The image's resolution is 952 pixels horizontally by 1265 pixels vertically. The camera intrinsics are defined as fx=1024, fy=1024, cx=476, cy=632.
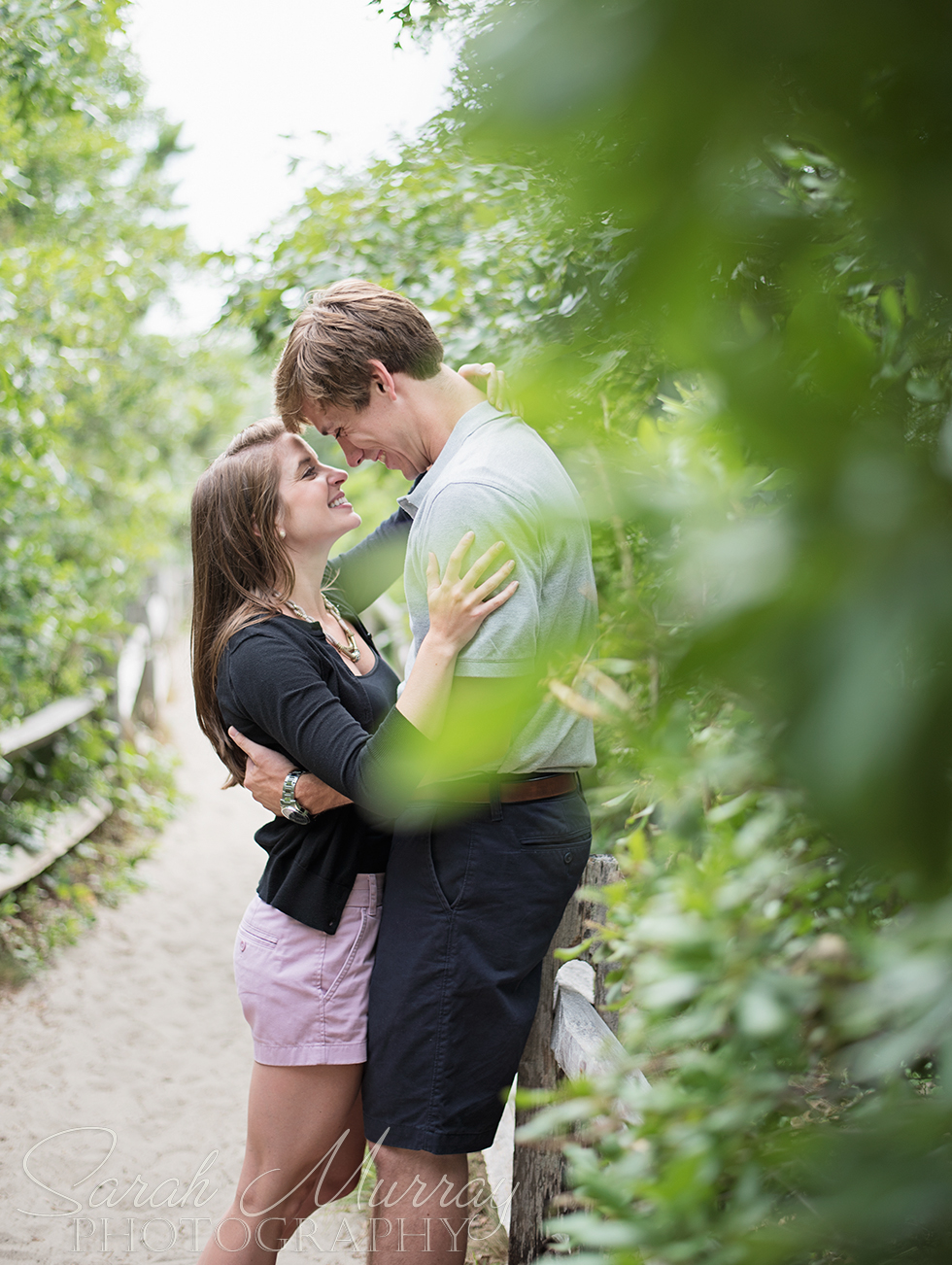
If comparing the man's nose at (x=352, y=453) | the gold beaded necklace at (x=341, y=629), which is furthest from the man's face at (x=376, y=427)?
the gold beaded necklace at (x=341, y=629)

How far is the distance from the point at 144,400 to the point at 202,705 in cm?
875

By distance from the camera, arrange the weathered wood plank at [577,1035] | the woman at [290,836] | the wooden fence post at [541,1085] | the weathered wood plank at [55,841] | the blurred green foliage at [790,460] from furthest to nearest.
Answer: the weathered wood plank at [55,841], the wooden fence post at [541,1085], the woman at [290,836], the weathered wood plank at [577,1035], the blurred green foliage at [790,460]

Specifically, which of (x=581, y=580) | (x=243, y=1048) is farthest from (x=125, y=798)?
(x=581, y=580)

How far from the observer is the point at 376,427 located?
199cm

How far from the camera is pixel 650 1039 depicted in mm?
907

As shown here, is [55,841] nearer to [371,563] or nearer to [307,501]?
[371,563]

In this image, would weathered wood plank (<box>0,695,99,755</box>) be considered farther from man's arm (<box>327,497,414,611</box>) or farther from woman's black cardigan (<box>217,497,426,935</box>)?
woman's black cardigan (<box>217,497,426,935</box>)

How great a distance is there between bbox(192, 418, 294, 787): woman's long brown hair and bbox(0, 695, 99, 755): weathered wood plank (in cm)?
308

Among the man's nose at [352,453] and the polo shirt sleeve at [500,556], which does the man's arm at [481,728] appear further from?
the man's nose at [352,453]

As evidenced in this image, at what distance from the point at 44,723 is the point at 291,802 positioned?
4.19 meters

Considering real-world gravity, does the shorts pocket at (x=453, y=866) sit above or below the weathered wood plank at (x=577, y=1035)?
above

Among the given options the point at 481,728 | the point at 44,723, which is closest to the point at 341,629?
the point at 481,728

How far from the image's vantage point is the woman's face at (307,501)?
6.77 feet

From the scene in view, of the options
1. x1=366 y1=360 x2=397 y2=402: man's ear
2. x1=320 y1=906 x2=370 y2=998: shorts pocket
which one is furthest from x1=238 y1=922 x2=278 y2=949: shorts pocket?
x1=366 y1=360 x2=397 y2=402: man's ear
